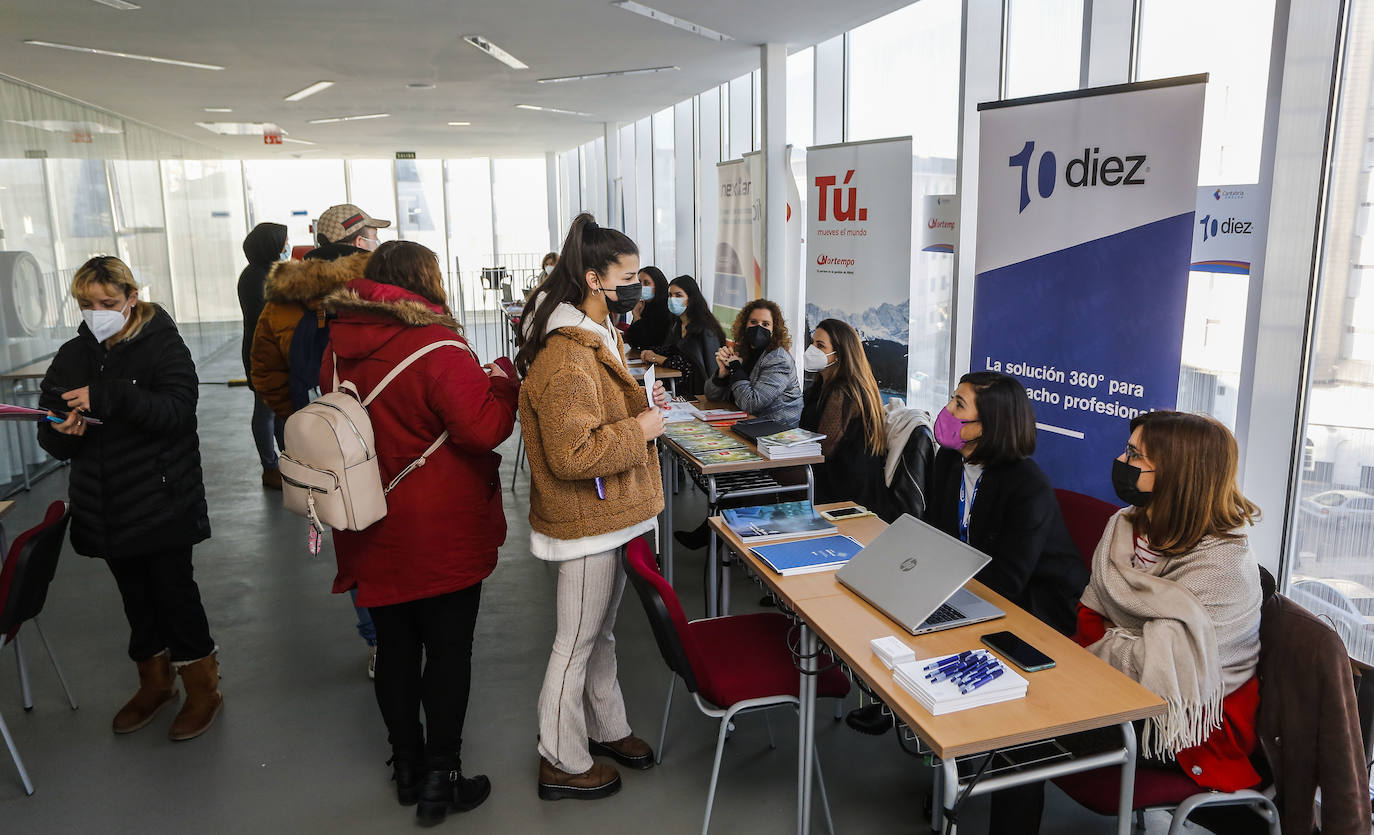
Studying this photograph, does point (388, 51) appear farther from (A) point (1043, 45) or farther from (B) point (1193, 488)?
(B) point (1193, 488)

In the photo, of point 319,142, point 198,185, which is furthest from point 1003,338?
point 198,185

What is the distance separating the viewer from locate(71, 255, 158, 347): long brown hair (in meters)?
2.88

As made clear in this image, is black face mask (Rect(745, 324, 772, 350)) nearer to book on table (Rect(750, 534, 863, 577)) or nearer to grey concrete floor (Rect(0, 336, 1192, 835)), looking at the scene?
grey concrete floor (Rect(0, 336, 1192, 835))

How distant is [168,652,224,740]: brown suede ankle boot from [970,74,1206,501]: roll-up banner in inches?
127

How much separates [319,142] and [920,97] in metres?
10.8

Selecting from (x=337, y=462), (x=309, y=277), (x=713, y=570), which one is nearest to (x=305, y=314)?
(x=309, y=277)

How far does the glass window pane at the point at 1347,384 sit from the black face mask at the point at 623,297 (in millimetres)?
2095

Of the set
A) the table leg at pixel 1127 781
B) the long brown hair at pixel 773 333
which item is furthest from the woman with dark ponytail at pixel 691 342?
the table leg at pixel 1127 781

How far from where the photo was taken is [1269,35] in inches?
114

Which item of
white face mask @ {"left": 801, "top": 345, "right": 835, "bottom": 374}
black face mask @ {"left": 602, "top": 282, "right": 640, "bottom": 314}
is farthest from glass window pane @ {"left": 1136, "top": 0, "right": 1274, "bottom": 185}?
black face mask @ {"left": 602, "top": 282, "right": 640, "bottom": 314}

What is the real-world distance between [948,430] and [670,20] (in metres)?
3.52

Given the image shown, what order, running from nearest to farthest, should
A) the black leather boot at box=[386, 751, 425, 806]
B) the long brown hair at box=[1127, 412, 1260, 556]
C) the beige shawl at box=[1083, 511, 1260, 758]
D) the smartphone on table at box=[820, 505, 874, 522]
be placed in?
the beige shawl at box=[1083, 511, 1260, 758] → the long brown hair at box=[1127, 412, 1260, 556] → the black leather boot at box=[386, 751, 425, 806] → the smartphone on table at box=[820, 505, 874, 522]

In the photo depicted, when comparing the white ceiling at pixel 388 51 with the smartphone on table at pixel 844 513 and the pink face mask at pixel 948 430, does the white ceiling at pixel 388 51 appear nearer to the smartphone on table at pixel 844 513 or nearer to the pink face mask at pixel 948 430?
the pink face mask at pixel 948 430

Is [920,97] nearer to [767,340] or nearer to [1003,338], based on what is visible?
[767,340]
